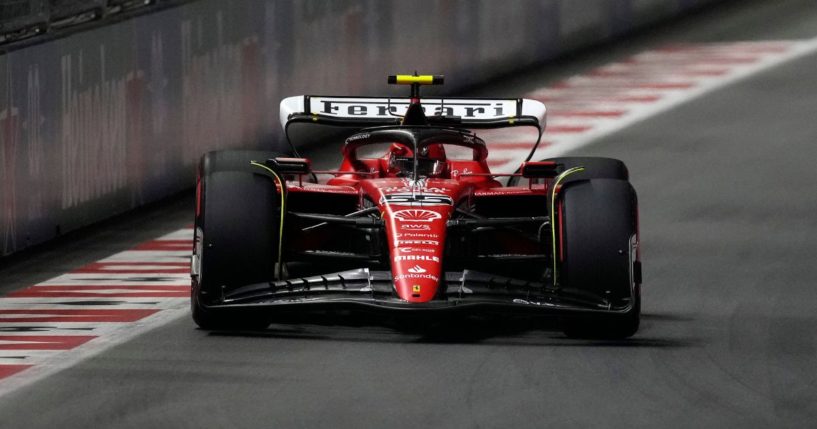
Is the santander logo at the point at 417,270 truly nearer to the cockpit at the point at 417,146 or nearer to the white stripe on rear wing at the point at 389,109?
the cockpit at the point at 417,146

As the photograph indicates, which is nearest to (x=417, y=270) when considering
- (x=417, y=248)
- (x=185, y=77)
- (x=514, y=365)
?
(x=417, y=248)

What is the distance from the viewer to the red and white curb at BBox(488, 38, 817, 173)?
20141 mm

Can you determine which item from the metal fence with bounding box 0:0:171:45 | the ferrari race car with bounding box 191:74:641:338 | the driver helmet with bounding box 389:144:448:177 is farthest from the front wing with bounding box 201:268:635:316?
the metal fence with bounding box 0:0:171:45

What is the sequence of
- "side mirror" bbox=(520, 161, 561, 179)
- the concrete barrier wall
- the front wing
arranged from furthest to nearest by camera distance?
1. the concrete barrier wall
2. "side mirror" bbox=(520, 161, 561, 179)
3. the front wing

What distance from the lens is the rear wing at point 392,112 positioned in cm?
1292

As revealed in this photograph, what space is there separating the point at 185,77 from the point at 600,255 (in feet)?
25.7

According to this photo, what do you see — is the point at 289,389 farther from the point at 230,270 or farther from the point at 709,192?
the point at 709,192

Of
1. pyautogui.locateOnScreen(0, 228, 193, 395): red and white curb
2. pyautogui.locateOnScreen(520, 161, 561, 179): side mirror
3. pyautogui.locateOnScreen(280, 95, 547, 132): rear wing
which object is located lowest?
pyautogui.locateOnScreen(0, 228, 193, 395): red and white curb

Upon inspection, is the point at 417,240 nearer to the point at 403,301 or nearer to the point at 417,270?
the point at 417,270

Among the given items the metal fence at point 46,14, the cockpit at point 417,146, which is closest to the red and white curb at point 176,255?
the cockpit at point 417,146

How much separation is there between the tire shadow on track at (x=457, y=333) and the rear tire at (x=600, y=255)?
11cm

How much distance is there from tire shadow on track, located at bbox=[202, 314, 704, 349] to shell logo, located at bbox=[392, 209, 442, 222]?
2.12 ft

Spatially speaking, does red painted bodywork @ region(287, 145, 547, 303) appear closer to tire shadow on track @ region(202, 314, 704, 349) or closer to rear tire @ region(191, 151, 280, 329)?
tire shadow on track @ region(202, 314, 704, 349)

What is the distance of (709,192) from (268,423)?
30.9ft
